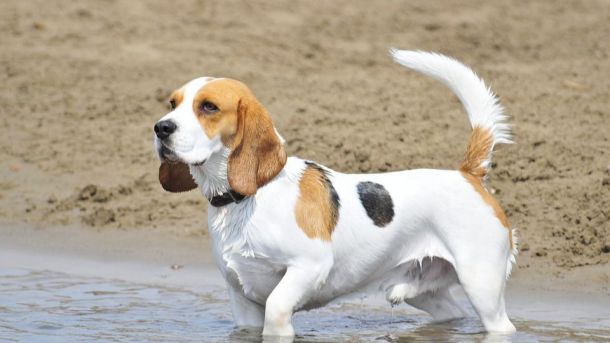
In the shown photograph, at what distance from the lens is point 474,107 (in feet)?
23.0

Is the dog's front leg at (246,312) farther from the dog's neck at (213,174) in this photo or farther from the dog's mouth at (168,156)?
the dog's mouth at (168,156)

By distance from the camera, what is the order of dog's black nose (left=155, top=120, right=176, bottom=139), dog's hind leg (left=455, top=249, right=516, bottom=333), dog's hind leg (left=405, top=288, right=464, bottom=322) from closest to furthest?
dog's black nose (left=155, top=120, right=176, bottom=139) → dog's hind leg (left=455, top=249, right=516, bottom=333) → dog's hind leg (left=405, top=288, right=464, bottom=322)

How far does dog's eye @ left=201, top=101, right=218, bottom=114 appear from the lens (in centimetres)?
604

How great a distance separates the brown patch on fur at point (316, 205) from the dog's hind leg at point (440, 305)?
0.97 metres

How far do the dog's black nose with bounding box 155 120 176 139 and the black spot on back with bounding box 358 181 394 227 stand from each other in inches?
45.6

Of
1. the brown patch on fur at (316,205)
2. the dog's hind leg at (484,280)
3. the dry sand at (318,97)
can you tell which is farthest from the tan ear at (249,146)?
the dry sand at (318,97)

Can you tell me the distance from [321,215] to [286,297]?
47 centimetres

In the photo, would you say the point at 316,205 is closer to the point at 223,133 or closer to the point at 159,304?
the point at 223,133

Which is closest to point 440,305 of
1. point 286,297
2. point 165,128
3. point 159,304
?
point 286,297

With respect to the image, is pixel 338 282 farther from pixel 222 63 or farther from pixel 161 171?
pixel 222 63

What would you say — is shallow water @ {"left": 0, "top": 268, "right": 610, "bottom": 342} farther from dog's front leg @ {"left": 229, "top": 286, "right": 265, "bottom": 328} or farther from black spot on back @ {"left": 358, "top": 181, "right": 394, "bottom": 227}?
black spot on back @ {"left": 358, "top": 181, "right": 394, "bottom": 227}

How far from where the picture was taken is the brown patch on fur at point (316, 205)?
628 cm

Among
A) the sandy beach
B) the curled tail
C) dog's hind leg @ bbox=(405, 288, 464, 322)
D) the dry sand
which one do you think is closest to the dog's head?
the curled tail

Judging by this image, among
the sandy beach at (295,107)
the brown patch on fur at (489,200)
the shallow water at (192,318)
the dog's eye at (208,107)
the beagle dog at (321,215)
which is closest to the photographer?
the dog's eye at (208,107)
